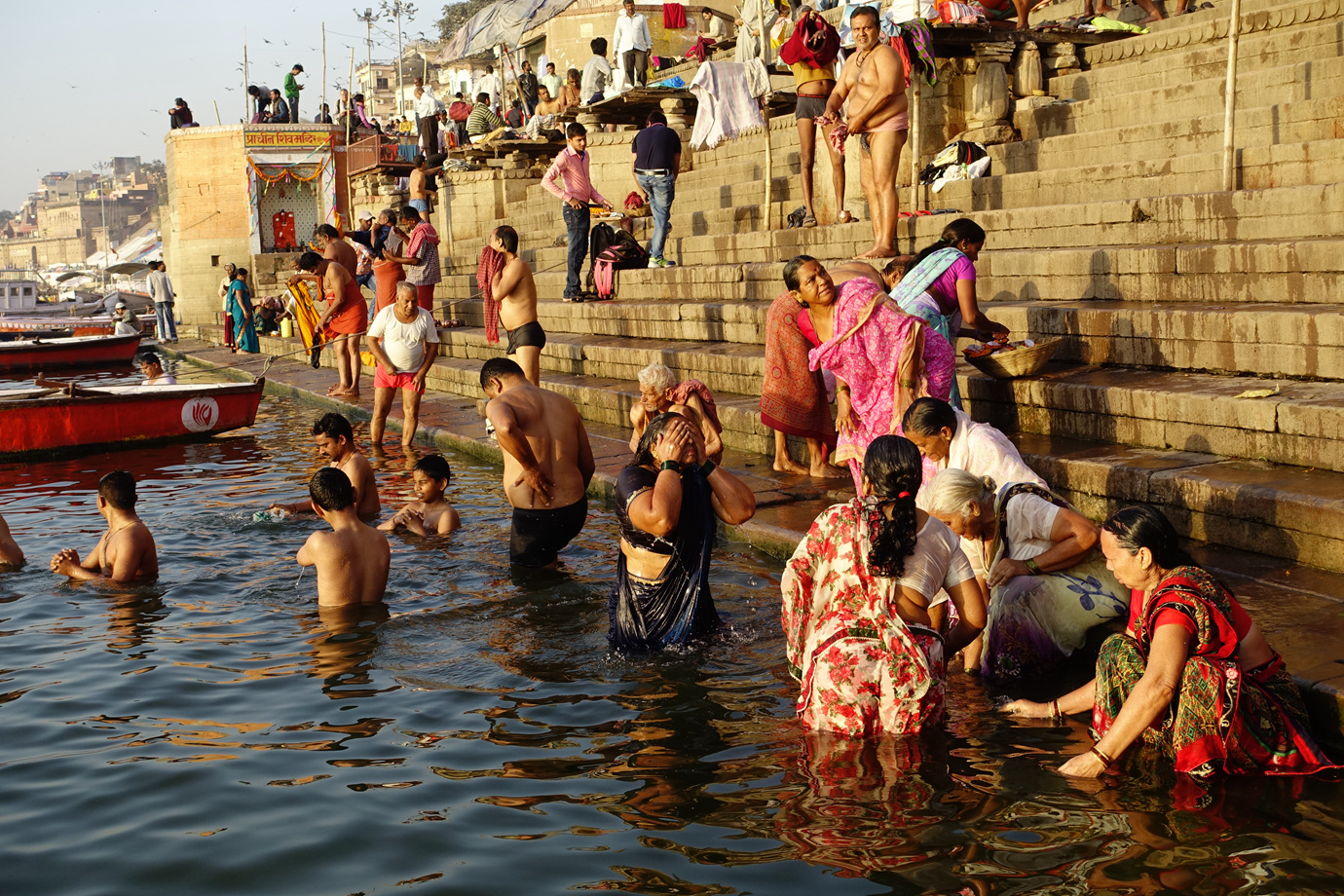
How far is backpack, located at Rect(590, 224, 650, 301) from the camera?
13.2 m

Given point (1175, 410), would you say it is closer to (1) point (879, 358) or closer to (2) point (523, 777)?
(1) point (879, 358)

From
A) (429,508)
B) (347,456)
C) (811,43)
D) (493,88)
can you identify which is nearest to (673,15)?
(493,88)

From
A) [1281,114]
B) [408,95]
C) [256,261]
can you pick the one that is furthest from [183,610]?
[408,95]

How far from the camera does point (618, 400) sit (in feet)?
33.0

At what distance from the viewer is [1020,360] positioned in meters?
6.75

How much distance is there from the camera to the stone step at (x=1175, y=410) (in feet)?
17.6

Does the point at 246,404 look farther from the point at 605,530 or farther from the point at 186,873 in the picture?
the point at 186,873

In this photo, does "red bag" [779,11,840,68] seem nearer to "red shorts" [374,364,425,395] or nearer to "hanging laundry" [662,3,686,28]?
"red shorts" [374,364,425,395]

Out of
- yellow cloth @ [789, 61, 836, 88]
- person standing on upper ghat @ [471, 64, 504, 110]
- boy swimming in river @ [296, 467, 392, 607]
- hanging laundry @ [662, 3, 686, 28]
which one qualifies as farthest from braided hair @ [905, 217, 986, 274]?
hanging laundry @ [662, 3, 686, 28]

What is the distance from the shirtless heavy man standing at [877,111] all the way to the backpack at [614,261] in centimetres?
466

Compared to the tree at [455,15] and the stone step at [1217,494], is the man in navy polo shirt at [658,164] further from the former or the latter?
the tree at [455,15]

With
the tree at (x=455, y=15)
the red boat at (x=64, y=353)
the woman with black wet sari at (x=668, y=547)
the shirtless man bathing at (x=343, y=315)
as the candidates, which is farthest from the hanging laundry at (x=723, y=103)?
the tree at (x=455, y=15)

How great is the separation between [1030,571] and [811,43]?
23.9 ft

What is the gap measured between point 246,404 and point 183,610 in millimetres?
6283
